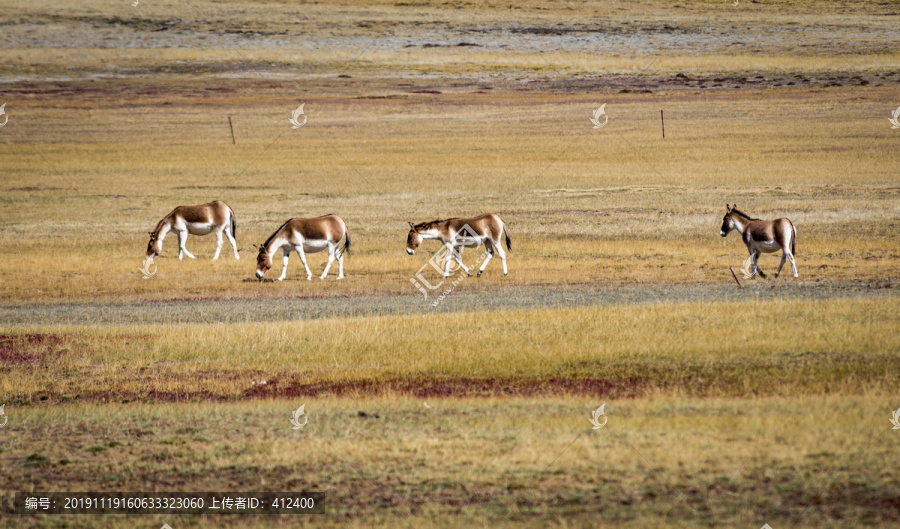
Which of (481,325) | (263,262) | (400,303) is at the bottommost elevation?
(481,325)

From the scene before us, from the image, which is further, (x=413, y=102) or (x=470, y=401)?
(x=413, y=102)

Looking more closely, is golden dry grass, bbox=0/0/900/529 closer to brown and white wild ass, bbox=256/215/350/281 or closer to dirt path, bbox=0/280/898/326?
dirt path, bbox=0/280/898/326

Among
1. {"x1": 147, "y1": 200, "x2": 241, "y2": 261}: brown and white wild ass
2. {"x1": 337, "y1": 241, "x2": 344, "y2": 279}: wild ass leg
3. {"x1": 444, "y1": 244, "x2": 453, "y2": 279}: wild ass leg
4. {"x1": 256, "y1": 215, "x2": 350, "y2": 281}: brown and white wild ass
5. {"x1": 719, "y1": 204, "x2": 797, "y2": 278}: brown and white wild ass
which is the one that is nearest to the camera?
{"x1": 719, "y1": 204, "x2": 797, "y2": 278}: brown and white wild ass

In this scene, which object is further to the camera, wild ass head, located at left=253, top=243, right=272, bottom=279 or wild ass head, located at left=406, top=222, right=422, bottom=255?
wild ass head, located at left=406, top=222, right=422, bottom=255

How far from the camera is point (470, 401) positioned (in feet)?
45.4

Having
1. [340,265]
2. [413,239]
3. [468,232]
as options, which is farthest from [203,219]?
[468,232]

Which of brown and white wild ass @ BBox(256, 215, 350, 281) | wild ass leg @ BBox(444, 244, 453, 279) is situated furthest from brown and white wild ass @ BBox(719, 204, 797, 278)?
brown and white wild ass @ BBox(256, 215, 350, 281)

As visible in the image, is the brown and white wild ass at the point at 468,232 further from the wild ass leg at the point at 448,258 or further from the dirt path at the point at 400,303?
the dirt path at the point at 400,303

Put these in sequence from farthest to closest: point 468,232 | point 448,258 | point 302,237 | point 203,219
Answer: point 203,219
point 302,237
point 468,232
point 448,258

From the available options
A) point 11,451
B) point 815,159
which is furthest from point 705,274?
point 815,159

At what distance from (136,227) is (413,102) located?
5020 cm

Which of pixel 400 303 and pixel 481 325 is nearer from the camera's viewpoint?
pixel 481 325

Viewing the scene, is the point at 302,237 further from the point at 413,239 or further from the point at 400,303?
the point at 400,303

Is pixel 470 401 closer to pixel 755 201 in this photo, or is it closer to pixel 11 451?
pixel 11 451
